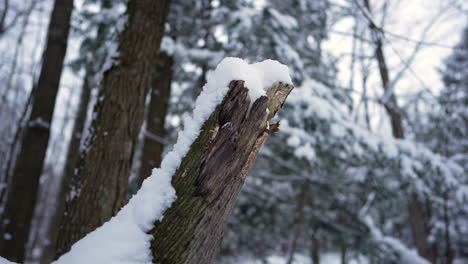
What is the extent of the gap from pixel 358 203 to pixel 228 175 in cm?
652

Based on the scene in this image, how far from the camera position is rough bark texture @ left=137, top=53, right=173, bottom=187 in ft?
19.4

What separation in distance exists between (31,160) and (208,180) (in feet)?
11.1

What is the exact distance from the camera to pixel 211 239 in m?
1.28

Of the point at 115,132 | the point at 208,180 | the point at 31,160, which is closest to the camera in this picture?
the point at 208,180

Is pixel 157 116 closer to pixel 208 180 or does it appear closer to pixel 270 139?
pixel 270 139

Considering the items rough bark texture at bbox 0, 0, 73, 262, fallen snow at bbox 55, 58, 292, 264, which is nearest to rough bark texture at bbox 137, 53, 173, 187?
rough bark texture at bbox 0, 0, 73, 262

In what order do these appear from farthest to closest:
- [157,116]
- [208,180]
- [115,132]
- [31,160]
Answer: [157,116] < [31,160] < [115,132] < [208,180]

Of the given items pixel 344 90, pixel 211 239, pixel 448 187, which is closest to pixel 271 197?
pixel 344 90

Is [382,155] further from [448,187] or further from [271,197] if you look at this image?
[271,197]

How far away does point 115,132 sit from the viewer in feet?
9.16

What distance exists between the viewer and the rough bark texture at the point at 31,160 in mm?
3652

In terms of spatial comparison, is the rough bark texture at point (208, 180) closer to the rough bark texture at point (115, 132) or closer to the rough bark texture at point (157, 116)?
the rough bark texture at point (115, 132)

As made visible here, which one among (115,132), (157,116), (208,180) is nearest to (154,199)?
(208,180)

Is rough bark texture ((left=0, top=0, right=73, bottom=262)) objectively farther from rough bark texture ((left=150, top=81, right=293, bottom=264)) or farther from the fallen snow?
rough bark texture ((left=150, top=81, right=293, bottom=264))
